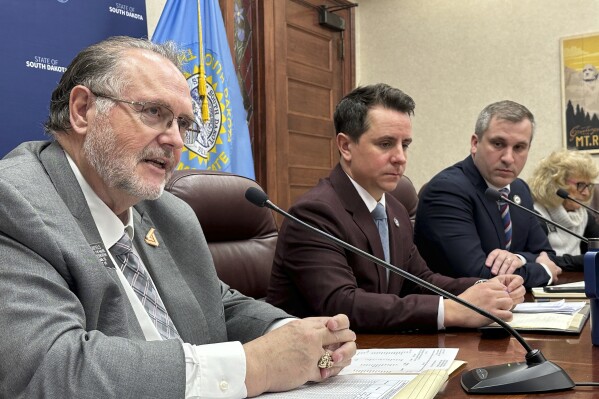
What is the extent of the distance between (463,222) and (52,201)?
193 cm

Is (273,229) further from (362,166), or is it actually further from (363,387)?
(363,387)

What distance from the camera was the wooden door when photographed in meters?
4.76

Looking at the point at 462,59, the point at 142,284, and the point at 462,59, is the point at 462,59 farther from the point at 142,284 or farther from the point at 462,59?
the point at 142,284

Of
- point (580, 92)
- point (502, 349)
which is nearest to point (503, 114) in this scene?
point (502, 349)

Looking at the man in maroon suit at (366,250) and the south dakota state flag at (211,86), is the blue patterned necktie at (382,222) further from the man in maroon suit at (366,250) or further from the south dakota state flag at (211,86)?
the south dakota state flag at (211,86)

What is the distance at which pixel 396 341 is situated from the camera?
1.56 m

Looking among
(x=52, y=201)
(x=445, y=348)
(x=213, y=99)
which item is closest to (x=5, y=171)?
(x=52, y=201)

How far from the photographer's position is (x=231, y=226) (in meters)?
2.18

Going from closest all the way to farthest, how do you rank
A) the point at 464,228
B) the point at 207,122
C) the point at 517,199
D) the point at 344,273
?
the point at 344,273, the point at 464,228, the point at 517,199, the point at 207,122

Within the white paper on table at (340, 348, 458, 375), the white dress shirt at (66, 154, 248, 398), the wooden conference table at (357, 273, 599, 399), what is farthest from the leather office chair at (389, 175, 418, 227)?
the white dress shirt at (66, 154, 248, 398)

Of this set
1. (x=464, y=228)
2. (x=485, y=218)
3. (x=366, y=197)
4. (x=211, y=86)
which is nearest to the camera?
(x=366, y=197)

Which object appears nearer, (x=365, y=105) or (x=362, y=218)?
(x=362, y=218)

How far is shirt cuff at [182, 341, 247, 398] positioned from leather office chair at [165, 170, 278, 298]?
3.29ft

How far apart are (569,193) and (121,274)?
341cm
